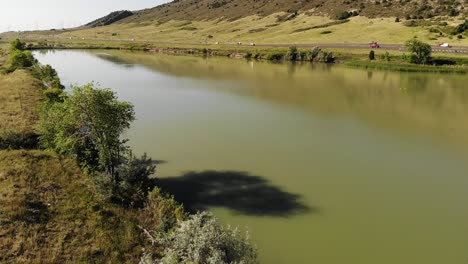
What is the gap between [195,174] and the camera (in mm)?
28000

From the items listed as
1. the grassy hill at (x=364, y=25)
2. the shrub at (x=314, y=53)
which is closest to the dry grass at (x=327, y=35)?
the grassy hill at (x=364, y=25)

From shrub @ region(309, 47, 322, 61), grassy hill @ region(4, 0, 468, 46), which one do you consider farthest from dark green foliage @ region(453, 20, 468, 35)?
shrub @ region(309, 47, 322, 61)

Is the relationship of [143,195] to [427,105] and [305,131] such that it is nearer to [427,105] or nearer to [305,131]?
[305,131]

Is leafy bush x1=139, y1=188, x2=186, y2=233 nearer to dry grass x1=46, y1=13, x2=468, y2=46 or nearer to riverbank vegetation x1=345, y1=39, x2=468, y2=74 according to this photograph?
riverbank vegetation x1=345, y1=39, x2=468, y2=74

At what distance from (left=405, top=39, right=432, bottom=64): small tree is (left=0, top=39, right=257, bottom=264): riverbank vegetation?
83157 millimetres

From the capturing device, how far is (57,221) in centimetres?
1800

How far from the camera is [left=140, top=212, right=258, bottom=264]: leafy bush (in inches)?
576

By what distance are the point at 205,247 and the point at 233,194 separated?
9.84 meters

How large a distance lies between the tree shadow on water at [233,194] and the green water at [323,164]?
0.24 feet

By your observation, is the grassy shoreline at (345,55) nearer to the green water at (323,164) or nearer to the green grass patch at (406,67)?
the green grass patch at (406,67)

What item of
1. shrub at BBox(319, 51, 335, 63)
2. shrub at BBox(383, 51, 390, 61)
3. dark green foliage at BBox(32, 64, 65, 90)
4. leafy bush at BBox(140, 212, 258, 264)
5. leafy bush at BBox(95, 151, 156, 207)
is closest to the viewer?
leafy bush at BBox(140, 212, 258, 264)

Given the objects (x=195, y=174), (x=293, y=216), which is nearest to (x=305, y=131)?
(x=195, y=174)

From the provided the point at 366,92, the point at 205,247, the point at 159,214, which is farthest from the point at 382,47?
the point at 205,247

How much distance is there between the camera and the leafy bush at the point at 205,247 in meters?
14.6
